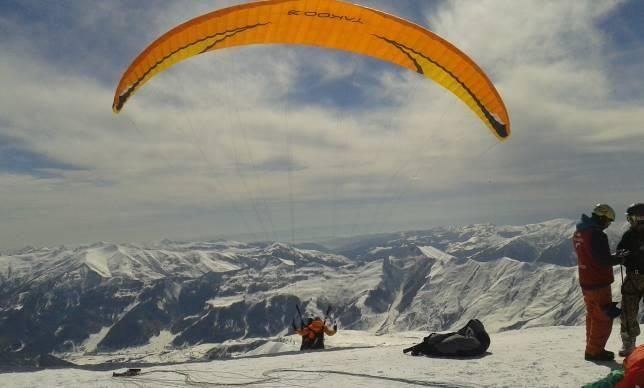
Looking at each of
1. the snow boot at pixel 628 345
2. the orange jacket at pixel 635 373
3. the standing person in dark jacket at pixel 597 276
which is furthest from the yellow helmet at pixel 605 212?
the orange jacket at pixel 635 373

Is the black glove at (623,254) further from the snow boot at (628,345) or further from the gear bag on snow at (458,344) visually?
the gear bag on snow at (458,344)

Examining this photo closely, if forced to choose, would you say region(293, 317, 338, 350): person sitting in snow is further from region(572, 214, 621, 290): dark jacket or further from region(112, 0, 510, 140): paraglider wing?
region(572, 214, 621, 290): dark jacket

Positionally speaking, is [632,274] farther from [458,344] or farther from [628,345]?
[458,344]

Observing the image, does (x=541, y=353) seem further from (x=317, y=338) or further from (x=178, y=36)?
(x=178, y=36)

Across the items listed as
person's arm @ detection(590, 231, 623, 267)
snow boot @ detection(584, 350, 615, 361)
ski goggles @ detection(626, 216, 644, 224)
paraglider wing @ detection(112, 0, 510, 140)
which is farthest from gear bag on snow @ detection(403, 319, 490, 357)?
paraglider wing @ detection(112, 0, 510, 140)

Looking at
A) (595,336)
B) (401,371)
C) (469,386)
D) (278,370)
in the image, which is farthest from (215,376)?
(595,336)
